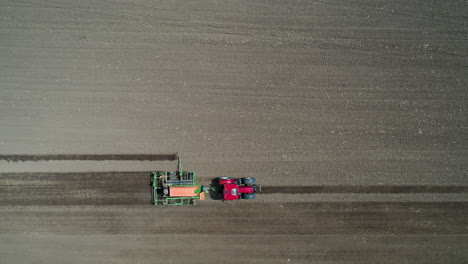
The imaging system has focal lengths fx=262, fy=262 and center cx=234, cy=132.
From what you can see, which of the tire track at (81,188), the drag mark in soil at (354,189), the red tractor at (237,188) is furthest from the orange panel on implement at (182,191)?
the drag mark in soil at (354,189)

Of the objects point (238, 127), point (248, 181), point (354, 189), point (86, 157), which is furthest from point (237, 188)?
point (86, 157)

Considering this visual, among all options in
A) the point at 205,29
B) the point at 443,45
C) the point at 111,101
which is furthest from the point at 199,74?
the point at 443,45

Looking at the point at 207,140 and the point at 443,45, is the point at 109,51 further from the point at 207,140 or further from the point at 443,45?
the point at 443,45

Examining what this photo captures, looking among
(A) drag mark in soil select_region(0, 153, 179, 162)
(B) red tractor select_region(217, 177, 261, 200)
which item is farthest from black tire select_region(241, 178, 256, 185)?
(A) drag mark in soil select_region(0, 153, 179, 162)

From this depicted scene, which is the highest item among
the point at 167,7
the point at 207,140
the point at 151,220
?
the point at 167,7

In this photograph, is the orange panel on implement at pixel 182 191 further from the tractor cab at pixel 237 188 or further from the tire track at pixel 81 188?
the tractor cab at pixel 237 188

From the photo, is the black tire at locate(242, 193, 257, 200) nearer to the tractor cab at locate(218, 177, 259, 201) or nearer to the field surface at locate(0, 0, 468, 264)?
the tractor cab at locate(218, 177, 259, 201)
